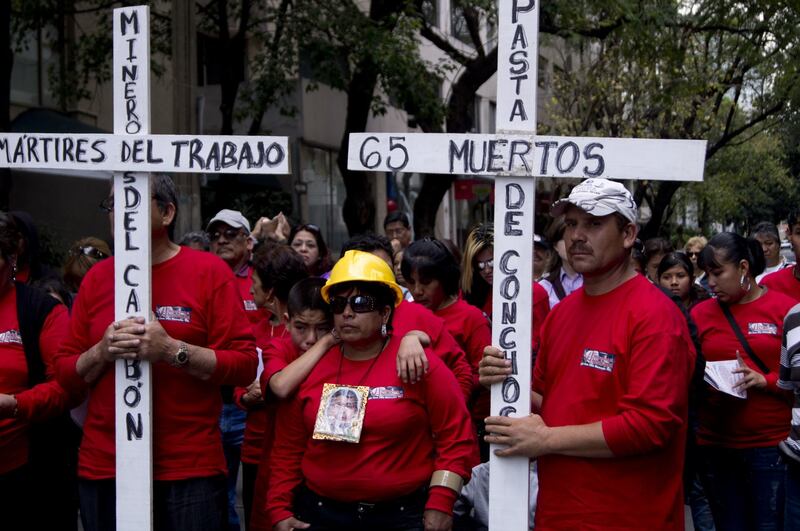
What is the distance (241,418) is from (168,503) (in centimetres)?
215

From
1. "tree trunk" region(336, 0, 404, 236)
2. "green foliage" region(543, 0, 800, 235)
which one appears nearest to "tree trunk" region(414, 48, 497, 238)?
"tree trunk" region(336, 0, 404, 236)

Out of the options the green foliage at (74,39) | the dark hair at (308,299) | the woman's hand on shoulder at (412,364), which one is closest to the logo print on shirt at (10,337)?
the dark hair at (308,299)

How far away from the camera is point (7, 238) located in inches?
163

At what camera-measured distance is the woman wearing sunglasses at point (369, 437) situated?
3.54m

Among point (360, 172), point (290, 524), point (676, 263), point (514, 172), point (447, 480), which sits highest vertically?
point (360, 172)

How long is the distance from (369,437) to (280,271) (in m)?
1.52

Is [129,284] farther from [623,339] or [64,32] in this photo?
[64,32]

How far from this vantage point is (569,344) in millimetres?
3312

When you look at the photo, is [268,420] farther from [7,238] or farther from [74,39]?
[74,39]

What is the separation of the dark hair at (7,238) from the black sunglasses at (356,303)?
144cm

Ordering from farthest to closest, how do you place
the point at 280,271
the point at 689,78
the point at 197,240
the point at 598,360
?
the point at 689,78 < the point at 197,240 < the point at 280,271 < the point at 598,360

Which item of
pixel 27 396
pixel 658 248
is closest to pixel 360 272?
pixel 27 396

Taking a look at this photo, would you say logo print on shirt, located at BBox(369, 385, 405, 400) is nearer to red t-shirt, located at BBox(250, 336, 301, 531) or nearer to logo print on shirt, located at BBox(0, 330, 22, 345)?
red t-shirt, located at BBox(250, 336, 301, 531)

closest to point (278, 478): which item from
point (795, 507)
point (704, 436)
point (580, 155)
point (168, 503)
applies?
point (168, 503)
